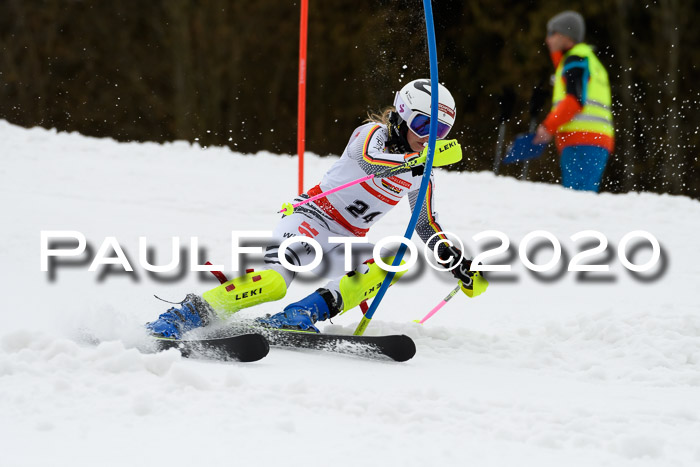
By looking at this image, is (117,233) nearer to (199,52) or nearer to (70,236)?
(70,236)

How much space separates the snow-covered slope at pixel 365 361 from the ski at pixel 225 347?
65 mm

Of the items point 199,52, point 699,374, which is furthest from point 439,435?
point 199,52

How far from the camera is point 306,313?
175 inches

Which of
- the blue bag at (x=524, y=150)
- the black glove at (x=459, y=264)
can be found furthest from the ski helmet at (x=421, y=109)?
the blue bag at (x=524, y=150)

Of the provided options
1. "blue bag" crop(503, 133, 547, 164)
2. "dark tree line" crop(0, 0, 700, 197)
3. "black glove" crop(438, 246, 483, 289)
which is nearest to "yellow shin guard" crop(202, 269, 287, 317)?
"black glove" crop(438, 246, 483, 289)

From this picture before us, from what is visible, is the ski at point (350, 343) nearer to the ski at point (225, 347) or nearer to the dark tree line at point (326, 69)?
the ski at point (225, 347)

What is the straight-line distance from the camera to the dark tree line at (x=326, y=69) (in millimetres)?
16328

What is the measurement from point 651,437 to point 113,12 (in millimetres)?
19716

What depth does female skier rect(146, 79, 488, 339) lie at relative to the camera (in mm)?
4230

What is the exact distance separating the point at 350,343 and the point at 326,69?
Result: 15.4m

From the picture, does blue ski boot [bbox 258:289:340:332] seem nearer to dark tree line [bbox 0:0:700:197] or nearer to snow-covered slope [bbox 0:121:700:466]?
snow-covered slope [bbox 0:121:700:466]

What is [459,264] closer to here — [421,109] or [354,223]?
[354,223]

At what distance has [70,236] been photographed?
22.8 feet

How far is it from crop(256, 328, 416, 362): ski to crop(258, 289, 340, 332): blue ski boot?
0.09 meters
